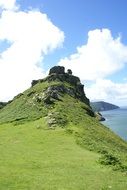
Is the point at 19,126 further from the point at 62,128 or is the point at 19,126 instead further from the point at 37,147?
the point at 37,147

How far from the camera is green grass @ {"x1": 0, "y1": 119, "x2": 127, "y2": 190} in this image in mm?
35272

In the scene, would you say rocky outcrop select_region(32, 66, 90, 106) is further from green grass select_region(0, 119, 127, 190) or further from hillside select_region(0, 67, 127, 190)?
green grass select_region(0, 119, 127, 190)

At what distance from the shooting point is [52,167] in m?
42.6

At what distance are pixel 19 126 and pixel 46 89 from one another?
127ft

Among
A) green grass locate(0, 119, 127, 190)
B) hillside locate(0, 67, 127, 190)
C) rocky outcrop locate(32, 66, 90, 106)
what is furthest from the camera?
rocky outcrop locate(32, 66, 90, 106)

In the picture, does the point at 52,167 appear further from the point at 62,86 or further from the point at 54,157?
the point at 62,86

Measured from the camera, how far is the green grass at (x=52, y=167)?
116 feet

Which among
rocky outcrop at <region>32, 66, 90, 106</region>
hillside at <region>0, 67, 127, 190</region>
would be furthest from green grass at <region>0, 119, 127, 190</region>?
rocky outcrop at <region>32, 66, 90, 106</region>

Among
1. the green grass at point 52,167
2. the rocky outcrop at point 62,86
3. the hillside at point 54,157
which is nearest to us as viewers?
the green grass at point 52,167

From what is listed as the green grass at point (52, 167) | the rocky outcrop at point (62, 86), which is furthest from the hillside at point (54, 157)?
the rocky outcrop at point (62, 86)

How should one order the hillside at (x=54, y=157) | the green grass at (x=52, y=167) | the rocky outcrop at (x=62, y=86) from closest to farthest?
1. the green grass at (x=52, y=167)
2. the hillside at (x=54, y=157)
3. the rocky outcrop at (x=62, y=86)

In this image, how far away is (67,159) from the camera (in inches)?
1876

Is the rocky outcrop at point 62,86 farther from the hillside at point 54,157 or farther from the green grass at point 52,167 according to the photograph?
the green grass at point 52,167

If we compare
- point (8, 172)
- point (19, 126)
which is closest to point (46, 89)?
point (19, 126)
